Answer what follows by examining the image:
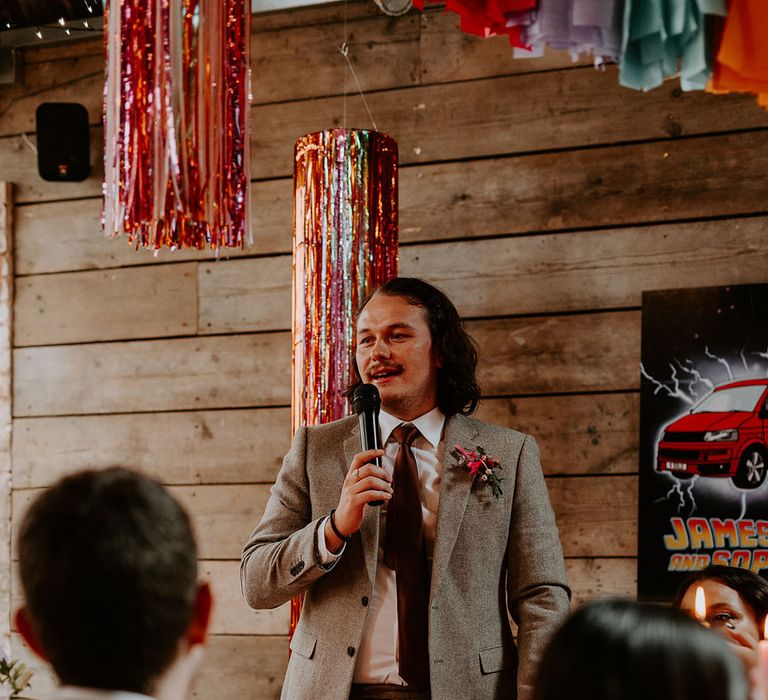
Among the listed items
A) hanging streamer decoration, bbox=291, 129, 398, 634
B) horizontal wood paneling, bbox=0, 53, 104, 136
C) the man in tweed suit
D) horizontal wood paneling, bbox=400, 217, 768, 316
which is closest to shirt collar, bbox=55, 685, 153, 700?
the man in tweed suit

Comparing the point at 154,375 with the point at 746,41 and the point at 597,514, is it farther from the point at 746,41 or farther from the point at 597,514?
the point at 746,41

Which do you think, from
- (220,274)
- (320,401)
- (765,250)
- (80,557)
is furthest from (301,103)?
(80,557)

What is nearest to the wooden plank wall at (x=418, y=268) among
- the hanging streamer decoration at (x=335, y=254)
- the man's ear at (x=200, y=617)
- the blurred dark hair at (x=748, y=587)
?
the hanging streamer decoration at (x=335, y=254)

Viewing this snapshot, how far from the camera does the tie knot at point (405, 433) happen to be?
7.72ft

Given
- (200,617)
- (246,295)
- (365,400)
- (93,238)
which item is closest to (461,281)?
(246,295)

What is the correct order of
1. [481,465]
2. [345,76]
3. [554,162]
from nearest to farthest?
[481,465] → [554,162] → [345,76]

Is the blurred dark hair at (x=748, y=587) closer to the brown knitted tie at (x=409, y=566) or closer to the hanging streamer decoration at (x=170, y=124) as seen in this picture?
the brown knitted tie at (x=409, y=566)

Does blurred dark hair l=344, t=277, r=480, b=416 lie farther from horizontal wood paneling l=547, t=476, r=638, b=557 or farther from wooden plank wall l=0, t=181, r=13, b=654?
wooden plank wall l=0, t=181, r=13, b=654

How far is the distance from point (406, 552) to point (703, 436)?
106cm

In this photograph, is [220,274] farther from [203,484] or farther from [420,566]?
[420,566]

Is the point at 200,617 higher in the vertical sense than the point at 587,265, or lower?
lower

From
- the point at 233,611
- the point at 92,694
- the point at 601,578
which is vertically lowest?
the point at 233,611

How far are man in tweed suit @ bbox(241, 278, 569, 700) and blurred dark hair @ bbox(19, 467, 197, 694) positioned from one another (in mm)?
1009

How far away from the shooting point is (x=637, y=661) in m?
0.92
